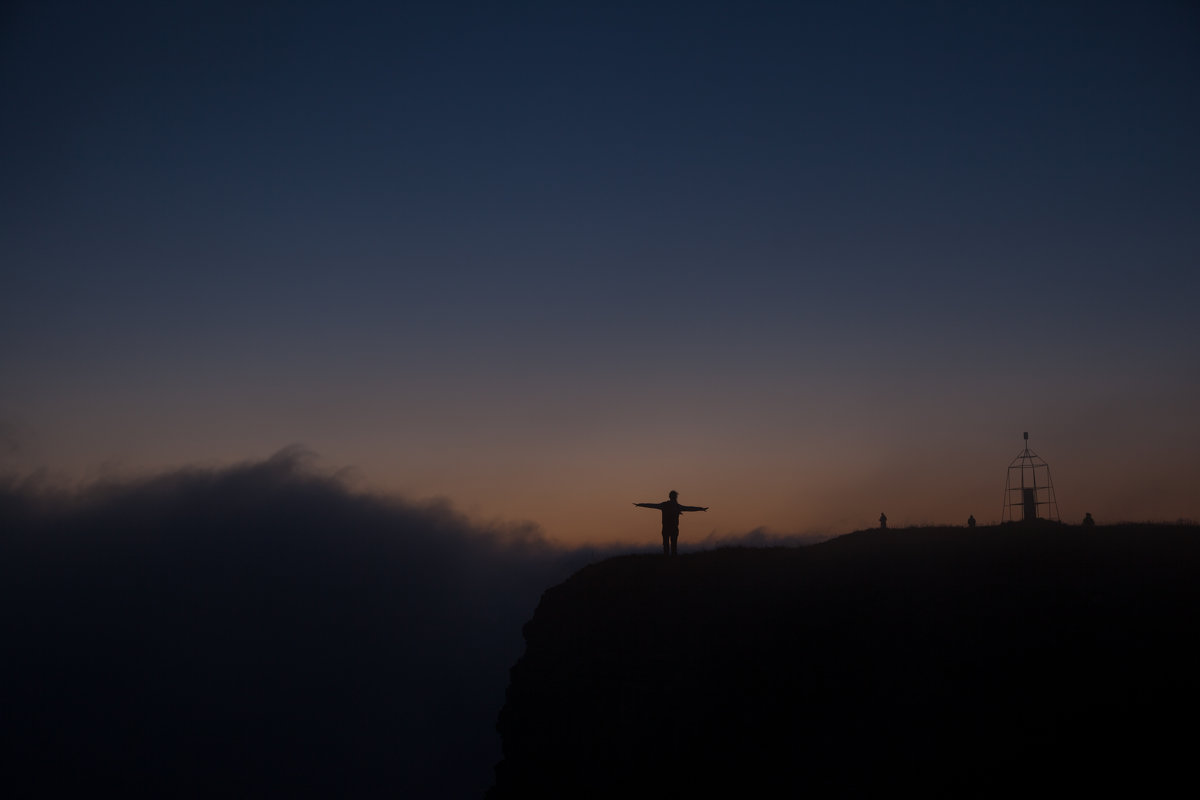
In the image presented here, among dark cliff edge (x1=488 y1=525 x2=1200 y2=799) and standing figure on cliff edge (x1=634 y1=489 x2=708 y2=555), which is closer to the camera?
dark cliff edge (x1=488 y1=525 x2=1200 y2=799)

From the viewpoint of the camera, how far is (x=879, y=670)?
19312 millimetres

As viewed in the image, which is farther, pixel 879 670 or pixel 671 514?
pixel 671 514

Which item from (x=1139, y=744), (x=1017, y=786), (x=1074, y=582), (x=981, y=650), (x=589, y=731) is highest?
(x=1074, y=582)

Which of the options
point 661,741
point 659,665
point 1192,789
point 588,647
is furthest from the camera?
point 588,647

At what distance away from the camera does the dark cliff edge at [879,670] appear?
15547 millimetres

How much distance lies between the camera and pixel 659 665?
2523 cm

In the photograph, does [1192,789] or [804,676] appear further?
[804,676]

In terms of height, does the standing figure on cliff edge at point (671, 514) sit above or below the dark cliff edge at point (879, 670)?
above

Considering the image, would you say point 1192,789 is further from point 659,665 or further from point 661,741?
point 659,665

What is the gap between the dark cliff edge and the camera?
51.0 feet

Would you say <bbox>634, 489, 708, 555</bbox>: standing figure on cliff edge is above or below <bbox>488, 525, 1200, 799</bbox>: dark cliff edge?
above

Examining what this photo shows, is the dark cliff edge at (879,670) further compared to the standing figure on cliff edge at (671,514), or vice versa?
the standing figure on cliff edge at (671,514)

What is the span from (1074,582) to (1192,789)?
786cm

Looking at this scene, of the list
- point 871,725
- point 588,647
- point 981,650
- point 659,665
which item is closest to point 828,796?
point 871,725
